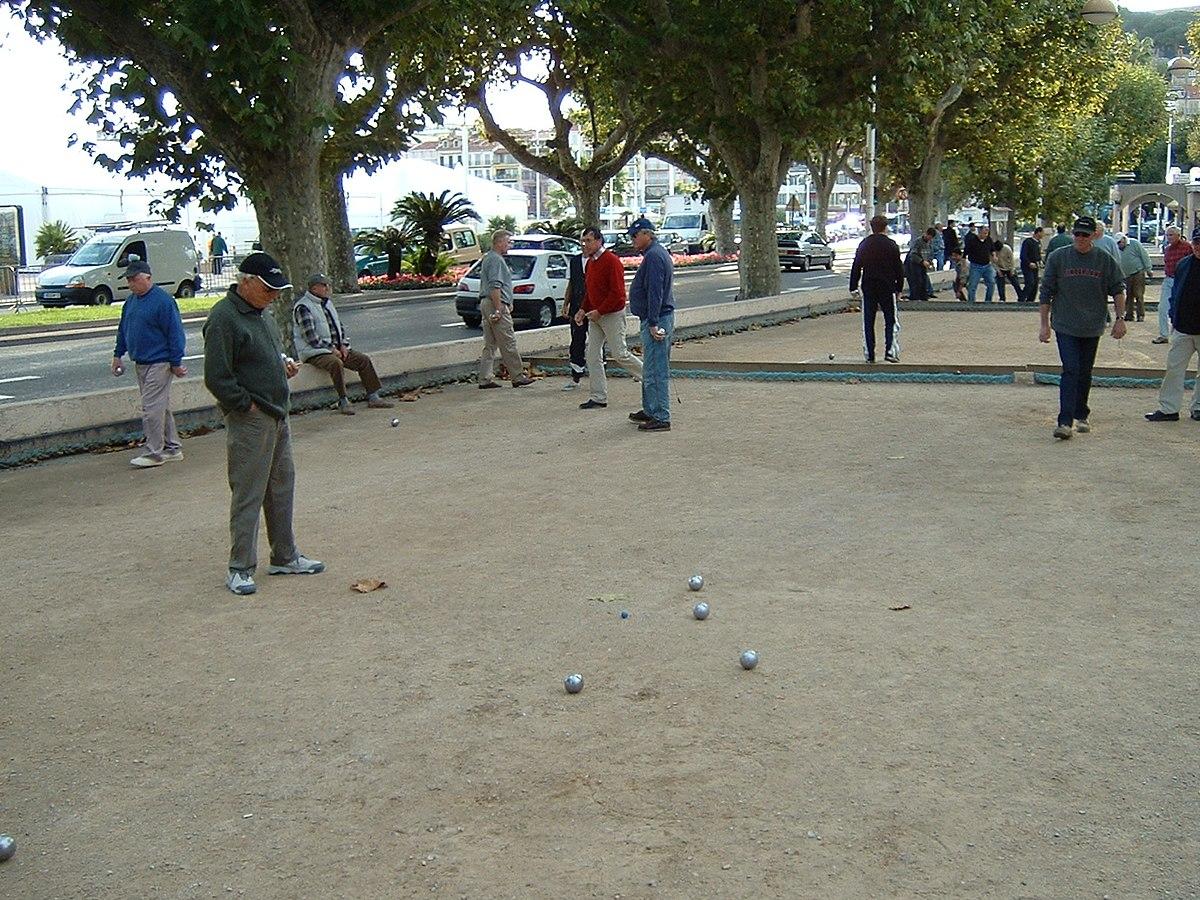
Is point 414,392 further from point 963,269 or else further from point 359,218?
point 359,218

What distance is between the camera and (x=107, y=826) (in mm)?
4402

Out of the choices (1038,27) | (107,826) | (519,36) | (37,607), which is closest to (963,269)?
(1038,27)

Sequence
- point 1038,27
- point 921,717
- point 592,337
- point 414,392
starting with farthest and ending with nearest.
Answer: point 1038,27 → point 414,392 → point 592,337 → point 921,717

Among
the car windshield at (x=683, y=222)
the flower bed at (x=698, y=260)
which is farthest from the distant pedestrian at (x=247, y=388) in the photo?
the car windshield at (x=683, y=222)

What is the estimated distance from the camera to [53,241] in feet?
147

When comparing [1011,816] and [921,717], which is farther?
[921,717]

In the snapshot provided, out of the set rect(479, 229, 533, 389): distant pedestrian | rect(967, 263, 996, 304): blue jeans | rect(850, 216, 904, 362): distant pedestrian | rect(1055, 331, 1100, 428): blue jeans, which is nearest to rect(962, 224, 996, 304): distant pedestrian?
rect(967, 263, 996, 304): blue jeans

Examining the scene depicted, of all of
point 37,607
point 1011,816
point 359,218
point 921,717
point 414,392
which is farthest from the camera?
point 359,218

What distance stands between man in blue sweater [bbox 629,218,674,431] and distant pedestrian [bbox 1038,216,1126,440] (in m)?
3.21

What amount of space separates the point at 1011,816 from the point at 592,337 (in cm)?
940

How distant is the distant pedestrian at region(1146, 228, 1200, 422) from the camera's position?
38.4 ft

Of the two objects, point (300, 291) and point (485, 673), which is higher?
point (300, 291)

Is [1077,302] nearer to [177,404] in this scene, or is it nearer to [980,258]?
[177,404]

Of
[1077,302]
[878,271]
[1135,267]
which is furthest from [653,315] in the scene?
[1135,267]
